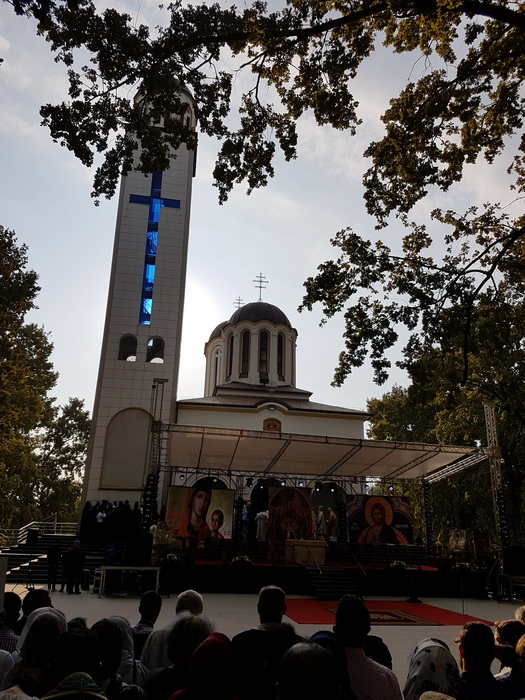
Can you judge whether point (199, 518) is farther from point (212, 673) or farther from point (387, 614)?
point (212, 673)

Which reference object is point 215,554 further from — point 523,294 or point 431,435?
point 431,435

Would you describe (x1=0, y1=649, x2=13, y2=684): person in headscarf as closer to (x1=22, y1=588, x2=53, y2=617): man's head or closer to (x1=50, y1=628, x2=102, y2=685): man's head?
(x1=22, y1=588, x2=53, y2=617): man's head

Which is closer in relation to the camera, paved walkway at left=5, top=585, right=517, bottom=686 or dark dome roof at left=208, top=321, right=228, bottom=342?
paved walkway at left=5, top=585, right=517, bottom=686

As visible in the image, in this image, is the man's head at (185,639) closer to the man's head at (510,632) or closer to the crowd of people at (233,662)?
the crowd of people at (233,662)

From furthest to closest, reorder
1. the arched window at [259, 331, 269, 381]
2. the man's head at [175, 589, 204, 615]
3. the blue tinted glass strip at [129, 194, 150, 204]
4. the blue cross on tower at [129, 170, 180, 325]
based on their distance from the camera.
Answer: the arched window at [259, 331, 269, 381], the blue tinted glass strip at [129, 194, 150, 204], the blue cross on tower at [129, 170, 180, 325], the man's head at [175, 589, 204, 615]

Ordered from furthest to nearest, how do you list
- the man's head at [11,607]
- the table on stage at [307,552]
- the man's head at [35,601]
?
the table on stage at [307,552]
the man's head at [11,607]
the man's head at [35,601]

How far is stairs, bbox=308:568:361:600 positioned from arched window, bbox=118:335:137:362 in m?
15.0

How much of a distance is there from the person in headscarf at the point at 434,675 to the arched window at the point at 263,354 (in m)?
31.8

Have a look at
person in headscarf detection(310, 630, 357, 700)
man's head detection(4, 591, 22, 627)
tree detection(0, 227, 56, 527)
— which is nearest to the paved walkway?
man's head detection(4, 591, 22, 627)

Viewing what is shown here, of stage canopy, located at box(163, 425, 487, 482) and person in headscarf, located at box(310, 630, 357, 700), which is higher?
stage canopy, located at box(163, 425, 487, 482)

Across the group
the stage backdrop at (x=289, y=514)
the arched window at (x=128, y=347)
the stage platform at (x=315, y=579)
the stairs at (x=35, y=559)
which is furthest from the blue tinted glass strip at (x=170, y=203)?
the stage platform at (x=315, y=579)

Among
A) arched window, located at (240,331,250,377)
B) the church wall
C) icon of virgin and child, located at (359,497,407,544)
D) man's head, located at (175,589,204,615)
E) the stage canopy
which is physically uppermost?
arched window, located at (240,331,250,377)

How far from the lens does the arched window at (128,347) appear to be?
2703 cm

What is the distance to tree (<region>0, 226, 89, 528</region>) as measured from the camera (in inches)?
772
